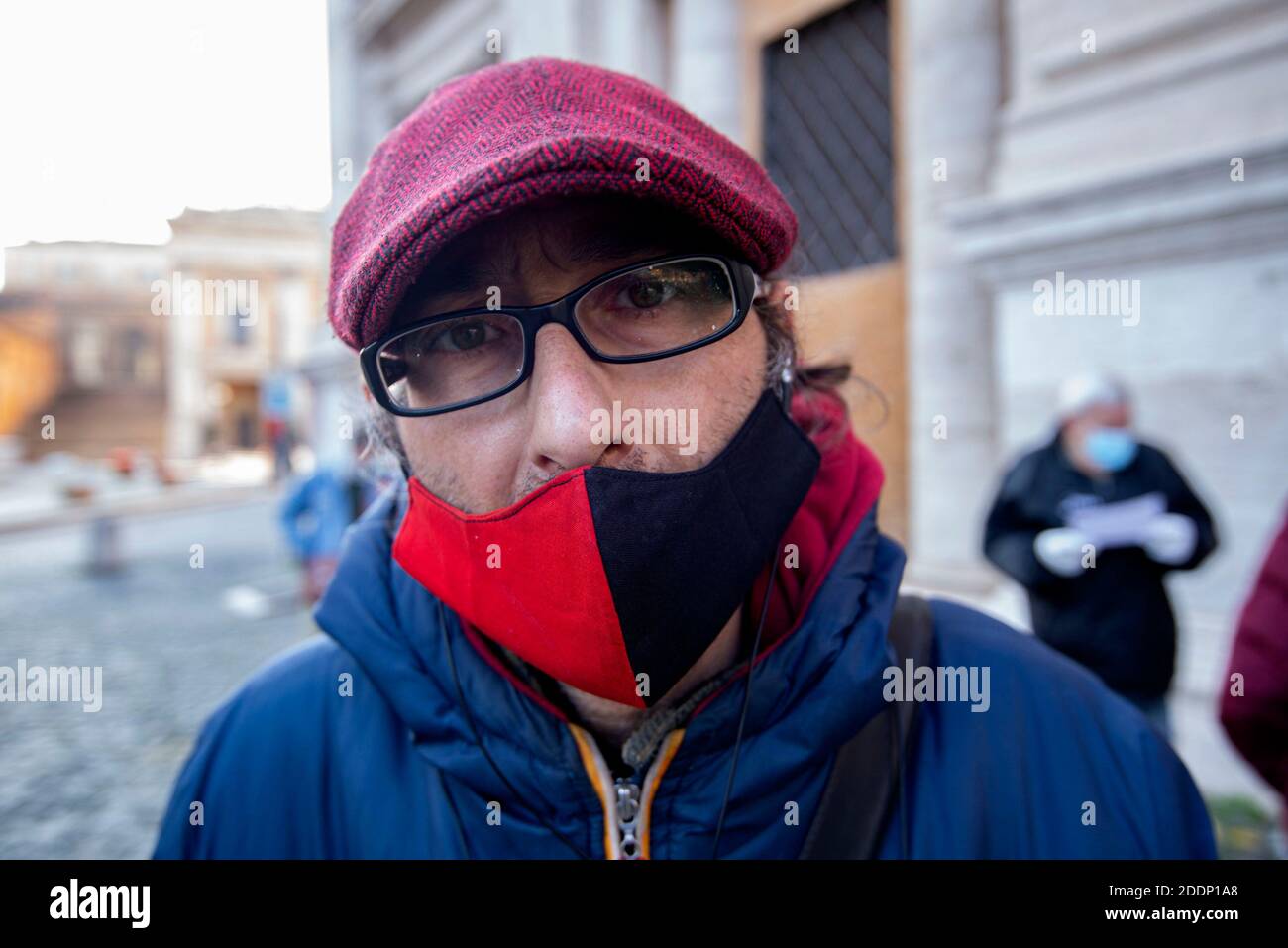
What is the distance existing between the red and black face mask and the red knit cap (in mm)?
331

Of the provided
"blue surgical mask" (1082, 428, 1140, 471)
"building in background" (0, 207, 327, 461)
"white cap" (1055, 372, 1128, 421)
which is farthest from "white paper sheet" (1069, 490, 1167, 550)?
"building in background" (0, 207, 327, 461)

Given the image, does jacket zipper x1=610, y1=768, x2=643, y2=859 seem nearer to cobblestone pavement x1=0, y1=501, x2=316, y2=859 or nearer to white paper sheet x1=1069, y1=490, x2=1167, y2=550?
cobblestone pavement x1=0, y1=501, x2=316, y2=859

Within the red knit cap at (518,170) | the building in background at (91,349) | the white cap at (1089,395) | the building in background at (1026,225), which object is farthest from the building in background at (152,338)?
the red knit cap at (518,170)

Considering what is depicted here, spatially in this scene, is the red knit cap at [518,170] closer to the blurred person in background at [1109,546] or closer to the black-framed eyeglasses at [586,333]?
the black-framed eyeglasses at [586,333]

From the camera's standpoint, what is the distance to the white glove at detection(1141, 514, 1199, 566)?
238 centimetres

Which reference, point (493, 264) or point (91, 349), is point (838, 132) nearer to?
point (493, 264)

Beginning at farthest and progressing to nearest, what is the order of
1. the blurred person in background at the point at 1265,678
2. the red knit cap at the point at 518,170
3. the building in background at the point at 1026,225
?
1. the building in background at the point at 1026,225
2. the blurred person in background at the point at 1265,678
3. the red knit cap at the point at 518,170

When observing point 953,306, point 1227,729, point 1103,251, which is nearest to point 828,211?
point 953,306

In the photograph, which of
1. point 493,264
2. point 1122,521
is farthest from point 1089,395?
point 493,264

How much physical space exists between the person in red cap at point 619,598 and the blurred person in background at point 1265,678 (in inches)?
19.6

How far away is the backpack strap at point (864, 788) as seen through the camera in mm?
926

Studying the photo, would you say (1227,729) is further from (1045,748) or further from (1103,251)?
(1103,251)

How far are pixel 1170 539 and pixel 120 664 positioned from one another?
6.74m
